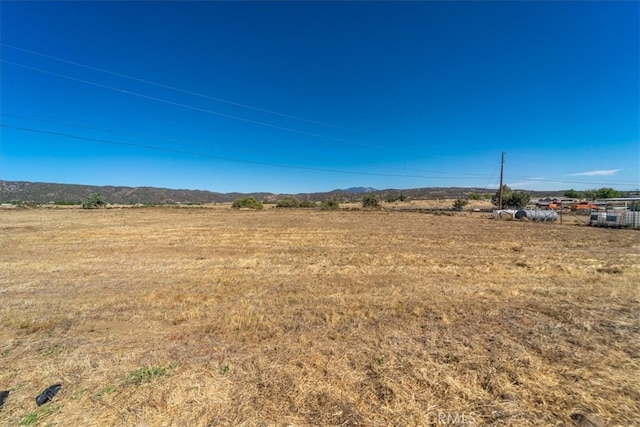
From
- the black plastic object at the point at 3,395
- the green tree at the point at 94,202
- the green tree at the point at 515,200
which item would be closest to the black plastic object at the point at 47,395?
the black plastic object at the point at 3,395

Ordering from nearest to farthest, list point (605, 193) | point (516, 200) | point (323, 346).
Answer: point (323, 346) < point (516, 200) < point (605, 193)

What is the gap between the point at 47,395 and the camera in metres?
3.19

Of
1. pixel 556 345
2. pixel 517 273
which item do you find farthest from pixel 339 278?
pixel 517 273

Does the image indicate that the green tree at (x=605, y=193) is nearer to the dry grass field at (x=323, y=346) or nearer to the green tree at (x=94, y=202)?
the dry grass field at (x=323, y=346)

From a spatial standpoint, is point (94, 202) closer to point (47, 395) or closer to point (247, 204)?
point (247, 204)

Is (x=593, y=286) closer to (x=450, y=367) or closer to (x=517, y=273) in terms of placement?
(x=517, y=273)

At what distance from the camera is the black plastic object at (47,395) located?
3.13 m

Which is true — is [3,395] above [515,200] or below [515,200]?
below

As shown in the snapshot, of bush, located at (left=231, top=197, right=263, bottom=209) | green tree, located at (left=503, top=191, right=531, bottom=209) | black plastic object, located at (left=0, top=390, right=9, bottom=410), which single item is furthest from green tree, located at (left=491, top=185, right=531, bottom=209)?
black plastic object, located at (left=0, top=390, right=9, bottom=410)

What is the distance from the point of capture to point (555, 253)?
1250 centimetres

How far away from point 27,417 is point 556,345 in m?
7.01

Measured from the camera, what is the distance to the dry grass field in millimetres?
3018

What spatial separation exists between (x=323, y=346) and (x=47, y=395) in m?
3.44

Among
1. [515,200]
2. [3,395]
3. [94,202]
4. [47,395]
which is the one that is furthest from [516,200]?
[94,202]
